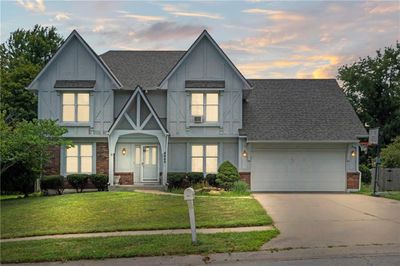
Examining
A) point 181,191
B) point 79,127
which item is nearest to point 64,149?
point 79,127

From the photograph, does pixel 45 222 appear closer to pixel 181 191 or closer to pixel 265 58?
pixel 181 191

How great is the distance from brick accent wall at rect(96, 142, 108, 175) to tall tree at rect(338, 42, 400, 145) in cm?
3005

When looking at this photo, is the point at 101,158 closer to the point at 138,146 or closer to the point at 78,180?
the point at 78,180

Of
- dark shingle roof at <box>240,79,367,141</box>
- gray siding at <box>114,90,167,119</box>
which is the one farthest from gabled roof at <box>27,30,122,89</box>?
dark shingle roof at <box>240,79,367,141</box>

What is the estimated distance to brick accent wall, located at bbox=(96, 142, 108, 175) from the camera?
79.4ft

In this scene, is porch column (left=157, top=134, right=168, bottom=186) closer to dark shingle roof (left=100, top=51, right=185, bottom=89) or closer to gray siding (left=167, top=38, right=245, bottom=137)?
gray siding (left=167, top=38, right=245, bottom=137)

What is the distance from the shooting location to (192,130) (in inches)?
953

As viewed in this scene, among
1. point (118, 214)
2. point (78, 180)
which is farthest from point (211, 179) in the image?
point (118, 214)

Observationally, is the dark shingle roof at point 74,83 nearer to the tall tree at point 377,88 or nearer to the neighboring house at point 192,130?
→ the neighboring house at point 192,130

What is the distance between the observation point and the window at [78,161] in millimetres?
24297

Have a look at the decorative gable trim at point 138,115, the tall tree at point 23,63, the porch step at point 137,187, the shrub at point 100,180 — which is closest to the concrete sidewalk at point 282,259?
the porch step at point 137,187

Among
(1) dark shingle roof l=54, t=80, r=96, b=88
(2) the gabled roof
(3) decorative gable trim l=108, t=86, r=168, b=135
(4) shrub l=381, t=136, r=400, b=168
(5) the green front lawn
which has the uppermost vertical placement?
(2) the gabled roof

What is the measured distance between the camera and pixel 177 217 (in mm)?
12930

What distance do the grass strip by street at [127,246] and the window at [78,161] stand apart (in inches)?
553
